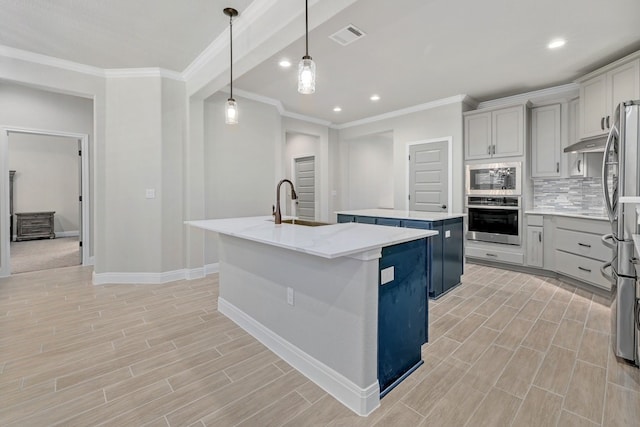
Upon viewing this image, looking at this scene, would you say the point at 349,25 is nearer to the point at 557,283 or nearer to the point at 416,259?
the point at 416,259

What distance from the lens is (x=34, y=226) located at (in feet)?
22.7

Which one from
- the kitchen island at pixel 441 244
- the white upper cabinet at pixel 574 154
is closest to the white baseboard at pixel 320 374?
the kitchen island at pixel 441 244

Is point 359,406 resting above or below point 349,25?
below

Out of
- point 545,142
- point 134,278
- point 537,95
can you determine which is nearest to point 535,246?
point 545,142

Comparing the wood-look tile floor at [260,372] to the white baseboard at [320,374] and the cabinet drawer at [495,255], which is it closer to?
the white baseboard at [320,374]

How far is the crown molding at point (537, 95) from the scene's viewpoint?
13.6ft

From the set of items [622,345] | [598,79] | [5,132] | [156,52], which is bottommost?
[622,345]

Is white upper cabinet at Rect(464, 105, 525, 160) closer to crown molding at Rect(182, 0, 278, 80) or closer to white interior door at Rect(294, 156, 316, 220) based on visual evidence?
white interior door at Rect(294, 156, 316, 220)

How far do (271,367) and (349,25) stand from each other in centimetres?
283

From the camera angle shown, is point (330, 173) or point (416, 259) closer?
point (416, 259)

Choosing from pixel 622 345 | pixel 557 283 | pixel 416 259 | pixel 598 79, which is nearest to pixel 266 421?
pixel 416 259

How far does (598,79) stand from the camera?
140 inches

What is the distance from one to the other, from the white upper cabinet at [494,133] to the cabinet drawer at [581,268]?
1.53 meters

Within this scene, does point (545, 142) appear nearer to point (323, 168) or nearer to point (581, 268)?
point (581, 268)
